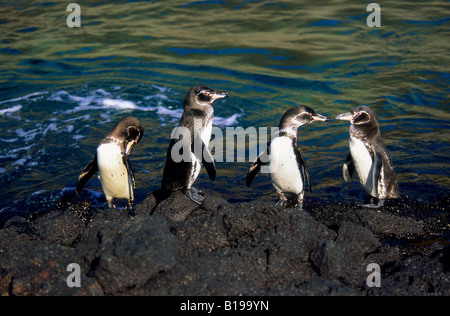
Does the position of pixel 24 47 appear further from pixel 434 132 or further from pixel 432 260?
pixel 432 260

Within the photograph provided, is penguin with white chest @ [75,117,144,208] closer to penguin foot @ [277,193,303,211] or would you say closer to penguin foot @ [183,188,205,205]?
penguin foot @ [183,188,205,205]

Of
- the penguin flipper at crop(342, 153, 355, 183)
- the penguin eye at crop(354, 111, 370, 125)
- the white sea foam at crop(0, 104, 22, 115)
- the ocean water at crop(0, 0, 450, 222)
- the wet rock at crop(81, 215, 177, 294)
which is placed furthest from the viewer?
the white sea foam at crop(0, 104, 22, 115)

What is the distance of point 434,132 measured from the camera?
8992 mm

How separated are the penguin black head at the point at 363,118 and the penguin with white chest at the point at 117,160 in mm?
2587

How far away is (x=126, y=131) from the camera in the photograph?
20.5 feet

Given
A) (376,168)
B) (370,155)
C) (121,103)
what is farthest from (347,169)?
(121,103)

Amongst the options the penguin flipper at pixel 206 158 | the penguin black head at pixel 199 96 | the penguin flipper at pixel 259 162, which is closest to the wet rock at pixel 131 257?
the penguin flipper at pixel 206 158

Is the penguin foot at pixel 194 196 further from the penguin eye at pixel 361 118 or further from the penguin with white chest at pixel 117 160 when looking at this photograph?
the penguin eye at pixel 361 118

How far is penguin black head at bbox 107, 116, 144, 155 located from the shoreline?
4.10 feet

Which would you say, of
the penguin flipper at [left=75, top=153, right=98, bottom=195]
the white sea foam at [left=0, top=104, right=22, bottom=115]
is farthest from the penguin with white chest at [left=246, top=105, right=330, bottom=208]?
the white sea foam at [left=0, top=104, right=22, bottom=115]

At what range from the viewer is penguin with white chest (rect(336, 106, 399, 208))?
6125mm

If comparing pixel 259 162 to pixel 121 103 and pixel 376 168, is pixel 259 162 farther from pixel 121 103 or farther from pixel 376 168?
pixel 121 103

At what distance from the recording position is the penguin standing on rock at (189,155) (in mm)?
6074
